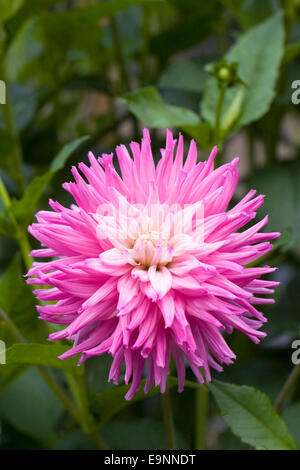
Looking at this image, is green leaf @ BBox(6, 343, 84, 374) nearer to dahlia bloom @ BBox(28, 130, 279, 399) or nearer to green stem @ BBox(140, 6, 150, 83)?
dahlia bloom @ BBox(28, 130, 279, 399)

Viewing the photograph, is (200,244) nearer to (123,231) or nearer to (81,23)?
(123,231)

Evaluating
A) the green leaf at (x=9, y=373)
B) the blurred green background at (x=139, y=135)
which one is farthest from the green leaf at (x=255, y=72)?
the green leaf at (x=9, y=373)

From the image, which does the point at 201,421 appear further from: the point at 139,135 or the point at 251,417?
the point at 139,135

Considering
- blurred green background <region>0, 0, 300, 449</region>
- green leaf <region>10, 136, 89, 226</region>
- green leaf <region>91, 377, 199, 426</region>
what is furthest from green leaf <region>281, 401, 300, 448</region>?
green leaf <region>10, 136, 89, 226</region>

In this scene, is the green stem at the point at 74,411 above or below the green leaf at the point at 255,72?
below

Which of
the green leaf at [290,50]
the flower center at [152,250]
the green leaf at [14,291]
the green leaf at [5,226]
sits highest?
the green leaf at [290,50]

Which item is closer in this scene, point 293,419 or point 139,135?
point 293,419

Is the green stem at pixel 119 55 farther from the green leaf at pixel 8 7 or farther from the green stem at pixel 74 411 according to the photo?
the green stem at pixel 74 411

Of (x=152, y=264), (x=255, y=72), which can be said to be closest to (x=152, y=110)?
(x=255, y=72)
